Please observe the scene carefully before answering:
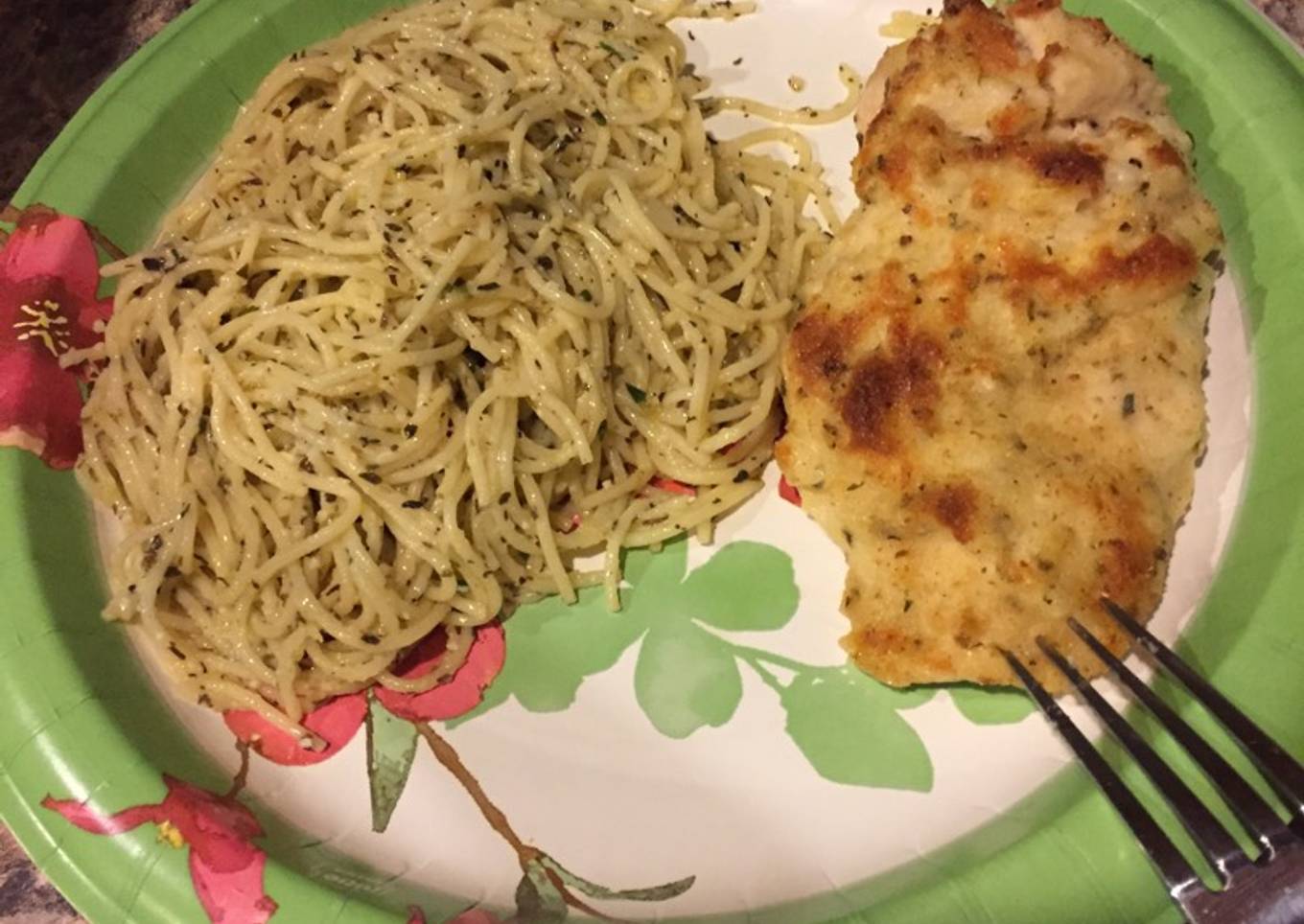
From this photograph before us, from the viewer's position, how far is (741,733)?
2338mm

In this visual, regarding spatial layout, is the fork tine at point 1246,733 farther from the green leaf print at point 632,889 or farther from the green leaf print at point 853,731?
the green leaf print at point 632,889

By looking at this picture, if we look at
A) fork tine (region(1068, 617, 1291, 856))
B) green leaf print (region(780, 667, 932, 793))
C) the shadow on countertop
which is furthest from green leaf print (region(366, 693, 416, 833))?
the shadow on countertop

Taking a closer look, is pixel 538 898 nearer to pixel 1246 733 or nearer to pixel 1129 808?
pixel 1129 808

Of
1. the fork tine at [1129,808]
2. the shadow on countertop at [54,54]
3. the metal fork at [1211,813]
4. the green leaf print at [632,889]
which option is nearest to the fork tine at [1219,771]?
the metal fork at [1211,813]

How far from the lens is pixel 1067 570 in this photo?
7.15 ft

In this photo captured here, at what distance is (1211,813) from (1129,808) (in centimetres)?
13

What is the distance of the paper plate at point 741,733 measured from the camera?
2.02 m

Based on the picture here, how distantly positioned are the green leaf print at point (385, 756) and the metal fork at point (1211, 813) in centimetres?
133

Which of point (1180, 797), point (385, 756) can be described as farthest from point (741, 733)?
point (1180, 797)

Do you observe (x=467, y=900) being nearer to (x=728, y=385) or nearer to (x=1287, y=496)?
(x=728, y=385)

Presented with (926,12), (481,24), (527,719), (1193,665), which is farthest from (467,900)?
(926,12)

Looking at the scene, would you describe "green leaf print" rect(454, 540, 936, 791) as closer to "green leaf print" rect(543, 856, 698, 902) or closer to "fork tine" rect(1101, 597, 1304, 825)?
"green leaf print" rect(543, 856, 698, 902)

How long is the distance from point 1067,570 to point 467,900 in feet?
4.51

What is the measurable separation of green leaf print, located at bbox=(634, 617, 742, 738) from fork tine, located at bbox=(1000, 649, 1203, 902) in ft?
2.10
